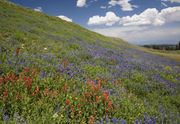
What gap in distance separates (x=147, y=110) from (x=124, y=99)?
735 millimetres

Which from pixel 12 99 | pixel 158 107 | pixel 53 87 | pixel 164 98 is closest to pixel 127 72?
pixel 164 98

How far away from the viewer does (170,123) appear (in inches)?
217

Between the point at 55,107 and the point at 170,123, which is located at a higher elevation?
the point at 55,107

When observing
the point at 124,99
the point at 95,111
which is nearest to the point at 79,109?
the point at 95,111

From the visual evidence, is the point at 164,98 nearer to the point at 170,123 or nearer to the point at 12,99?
the point at 170,123

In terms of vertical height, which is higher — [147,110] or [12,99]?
[12,99]

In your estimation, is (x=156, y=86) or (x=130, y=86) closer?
(x=130, y=86)

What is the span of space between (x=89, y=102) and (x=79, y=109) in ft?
1.74

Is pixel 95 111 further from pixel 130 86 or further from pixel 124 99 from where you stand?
pixel 130 86

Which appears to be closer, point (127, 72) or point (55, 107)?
point (55, 107)

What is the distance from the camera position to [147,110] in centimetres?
609

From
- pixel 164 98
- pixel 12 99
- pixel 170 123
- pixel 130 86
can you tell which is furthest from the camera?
pixel 130 86

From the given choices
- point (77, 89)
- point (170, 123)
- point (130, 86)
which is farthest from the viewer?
point (130, 86)

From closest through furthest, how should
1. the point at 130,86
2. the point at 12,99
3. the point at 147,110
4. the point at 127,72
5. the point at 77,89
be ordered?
the point at 12,99
the point at 147,110
the point at 77,89
the point at 130,86
the point at 127,72
